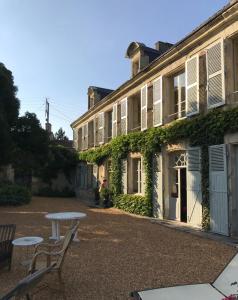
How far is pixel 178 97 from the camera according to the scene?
42.1 ft

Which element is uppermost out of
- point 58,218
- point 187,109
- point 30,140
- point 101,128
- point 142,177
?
point 101,128

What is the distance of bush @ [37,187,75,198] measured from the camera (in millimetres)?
25625

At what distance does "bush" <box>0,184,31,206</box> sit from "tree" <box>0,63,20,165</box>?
1396mm

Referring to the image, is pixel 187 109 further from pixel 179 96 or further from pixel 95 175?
pixel 95 175

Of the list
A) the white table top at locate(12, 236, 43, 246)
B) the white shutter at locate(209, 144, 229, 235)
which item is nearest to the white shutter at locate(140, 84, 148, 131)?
the white shutter at locate(209, 144, 229, 235)

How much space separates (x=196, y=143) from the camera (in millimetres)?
10867

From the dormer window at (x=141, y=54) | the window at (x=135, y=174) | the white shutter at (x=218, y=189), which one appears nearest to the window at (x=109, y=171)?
the window at (x=135, y=174)

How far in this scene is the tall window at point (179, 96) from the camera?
1245 cm

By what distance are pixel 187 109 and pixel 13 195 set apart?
9.84 m

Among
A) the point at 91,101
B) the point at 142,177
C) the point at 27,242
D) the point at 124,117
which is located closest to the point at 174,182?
the point at 142,177

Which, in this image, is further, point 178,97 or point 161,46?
point 161,46

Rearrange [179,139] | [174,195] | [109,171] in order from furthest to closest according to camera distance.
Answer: [109,171], [174,195], [179,139]

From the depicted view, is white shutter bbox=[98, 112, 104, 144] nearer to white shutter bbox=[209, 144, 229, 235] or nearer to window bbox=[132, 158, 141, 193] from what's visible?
window bbox=[132, 158, 141, 193]

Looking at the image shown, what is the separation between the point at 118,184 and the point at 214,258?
989 cm
